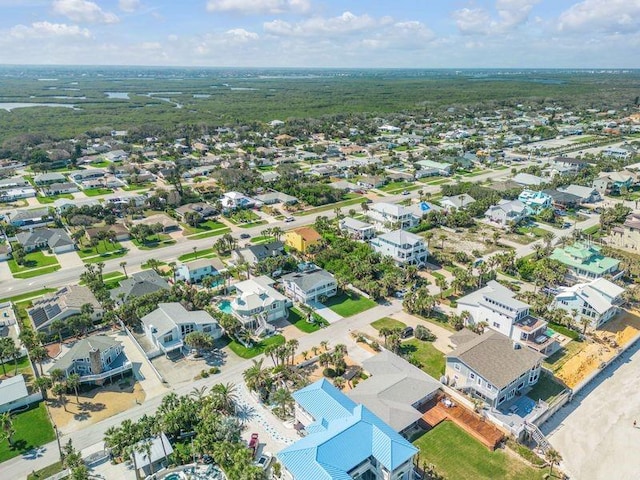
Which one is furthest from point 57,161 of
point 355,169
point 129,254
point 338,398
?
point 338,398

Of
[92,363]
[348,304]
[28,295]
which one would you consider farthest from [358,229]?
[28,295]

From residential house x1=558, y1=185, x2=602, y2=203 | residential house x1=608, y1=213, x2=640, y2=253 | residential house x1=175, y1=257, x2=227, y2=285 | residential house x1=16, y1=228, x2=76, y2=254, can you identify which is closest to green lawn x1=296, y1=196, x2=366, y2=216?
residential house x1=175, y1=257, x2=227, y2=285

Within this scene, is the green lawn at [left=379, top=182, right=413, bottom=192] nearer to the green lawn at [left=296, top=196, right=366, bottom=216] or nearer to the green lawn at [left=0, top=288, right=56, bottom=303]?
the green lawn at [left=296, top=196, right=366, bottom=216]

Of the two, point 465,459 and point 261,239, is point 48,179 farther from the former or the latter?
point 465,459

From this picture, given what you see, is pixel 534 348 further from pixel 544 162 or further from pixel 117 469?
pixel 544 162

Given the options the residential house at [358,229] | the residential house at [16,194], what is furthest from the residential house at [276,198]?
the residential house at [16,194]

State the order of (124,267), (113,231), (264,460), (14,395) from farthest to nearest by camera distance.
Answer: (113,231) < (124,267) < (14,395) < (264,460)

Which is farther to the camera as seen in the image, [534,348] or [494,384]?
[534,348]
